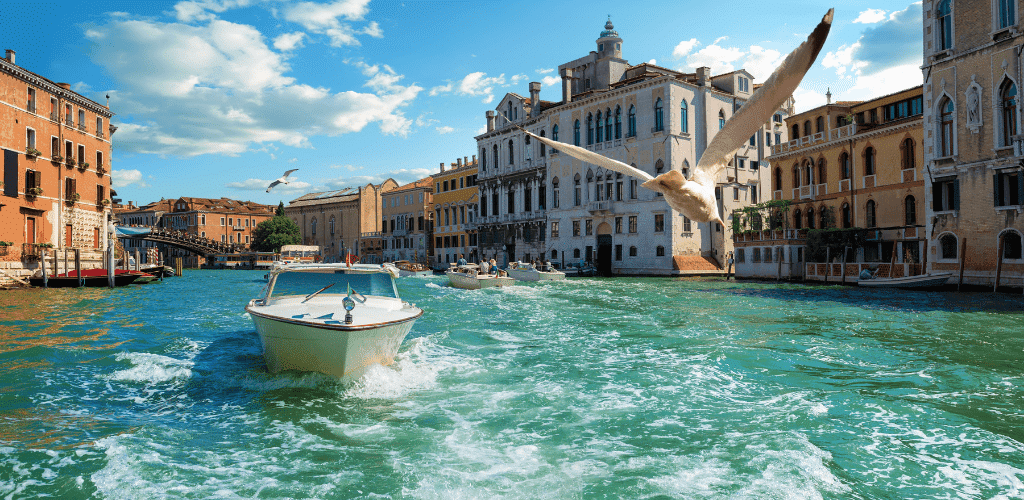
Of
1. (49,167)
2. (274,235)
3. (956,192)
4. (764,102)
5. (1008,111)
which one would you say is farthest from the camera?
(274,235)

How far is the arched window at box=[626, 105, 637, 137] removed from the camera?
133 ft

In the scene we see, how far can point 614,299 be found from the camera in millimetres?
21250

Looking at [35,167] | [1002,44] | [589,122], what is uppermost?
[589,122]

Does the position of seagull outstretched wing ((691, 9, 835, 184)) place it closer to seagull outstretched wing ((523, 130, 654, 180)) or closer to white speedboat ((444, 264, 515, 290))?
seagull outstretched wing ((523, 130, 654, 180))

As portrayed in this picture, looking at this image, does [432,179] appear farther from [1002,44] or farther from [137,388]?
[137,388]

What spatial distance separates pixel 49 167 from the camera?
30344 mm

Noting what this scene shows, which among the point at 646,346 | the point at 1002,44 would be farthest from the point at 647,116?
the point at 646,346

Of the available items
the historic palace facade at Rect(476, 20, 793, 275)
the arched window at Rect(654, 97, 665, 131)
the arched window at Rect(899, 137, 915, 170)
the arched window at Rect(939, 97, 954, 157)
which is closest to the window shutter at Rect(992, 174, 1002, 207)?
the arched window at Rect(939, 97, 954, 157)

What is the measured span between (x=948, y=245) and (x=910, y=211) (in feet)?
16.3

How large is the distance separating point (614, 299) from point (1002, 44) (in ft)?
53.5

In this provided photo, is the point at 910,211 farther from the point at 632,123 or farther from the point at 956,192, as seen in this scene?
the point at 632,123

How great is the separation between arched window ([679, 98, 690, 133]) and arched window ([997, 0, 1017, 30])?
63.9 feet

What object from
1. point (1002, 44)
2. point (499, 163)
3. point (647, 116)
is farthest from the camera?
point (499, 163)

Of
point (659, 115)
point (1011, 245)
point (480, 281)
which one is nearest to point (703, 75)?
point (659, 115)
